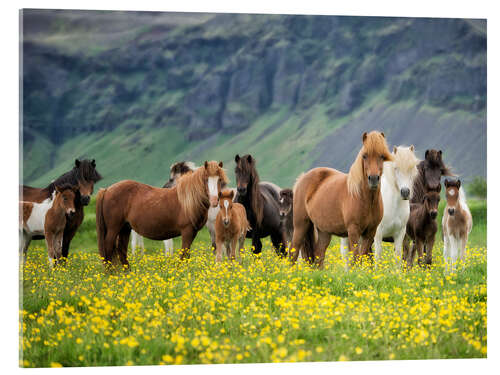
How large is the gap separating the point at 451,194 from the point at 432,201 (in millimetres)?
387

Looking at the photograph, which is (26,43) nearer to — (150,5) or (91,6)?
(91,6)

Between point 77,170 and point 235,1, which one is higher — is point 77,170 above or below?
below

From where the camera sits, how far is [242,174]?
9.06m

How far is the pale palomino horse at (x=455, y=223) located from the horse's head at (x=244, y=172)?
3081 millimetres

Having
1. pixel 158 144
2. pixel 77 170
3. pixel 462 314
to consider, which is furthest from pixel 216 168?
pixel 462 314

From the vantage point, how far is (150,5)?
7555 mm

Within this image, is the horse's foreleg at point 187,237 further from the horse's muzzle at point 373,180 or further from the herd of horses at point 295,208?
the horse's muzzle at point 373,180

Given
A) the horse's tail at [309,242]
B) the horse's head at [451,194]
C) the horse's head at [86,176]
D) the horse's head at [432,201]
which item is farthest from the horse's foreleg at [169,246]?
the horse's head at [451,194]

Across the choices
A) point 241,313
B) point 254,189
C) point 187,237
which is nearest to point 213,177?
point 187,237

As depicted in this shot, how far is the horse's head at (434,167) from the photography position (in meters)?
8.24

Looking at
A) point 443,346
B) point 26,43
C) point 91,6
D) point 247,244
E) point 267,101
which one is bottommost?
point 443,346

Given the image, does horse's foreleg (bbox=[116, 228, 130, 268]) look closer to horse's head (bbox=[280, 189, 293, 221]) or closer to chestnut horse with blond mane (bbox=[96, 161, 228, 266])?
chestnut horse with blond mane (bbox=[96, 161, 228, 266])

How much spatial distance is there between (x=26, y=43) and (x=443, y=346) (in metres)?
6.37

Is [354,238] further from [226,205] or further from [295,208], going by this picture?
[226,205]
